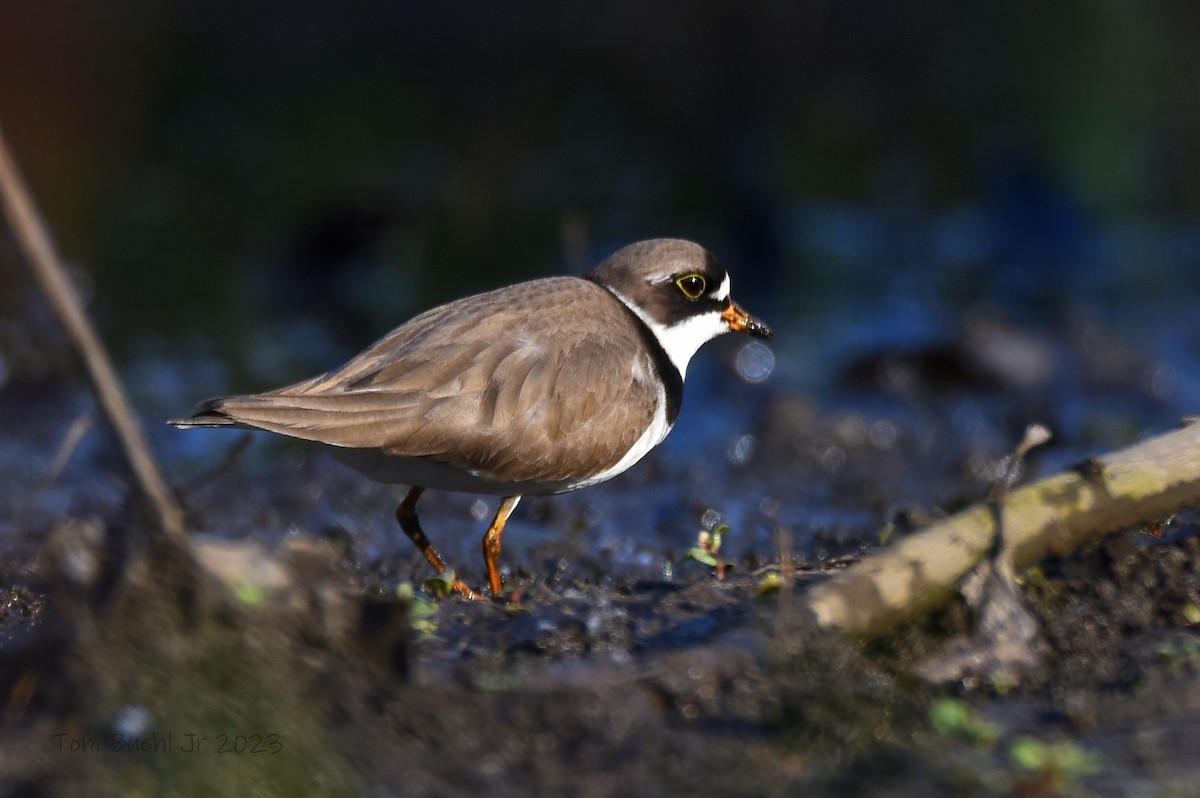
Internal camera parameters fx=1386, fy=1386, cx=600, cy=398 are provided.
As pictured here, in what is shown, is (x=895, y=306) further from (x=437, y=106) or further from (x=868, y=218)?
(x=437, y=106)

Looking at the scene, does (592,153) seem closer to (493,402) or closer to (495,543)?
(495,543)

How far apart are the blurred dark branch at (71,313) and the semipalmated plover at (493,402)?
177cm

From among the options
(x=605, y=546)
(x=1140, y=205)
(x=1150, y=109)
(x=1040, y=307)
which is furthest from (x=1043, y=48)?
(x=605, y=546)

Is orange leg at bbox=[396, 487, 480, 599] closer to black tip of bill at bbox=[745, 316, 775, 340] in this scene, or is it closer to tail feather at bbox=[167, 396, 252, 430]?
tail feather at bbox=[167, 396, 252, 430]

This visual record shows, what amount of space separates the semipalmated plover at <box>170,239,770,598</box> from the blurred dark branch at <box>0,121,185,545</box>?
177 centimetres

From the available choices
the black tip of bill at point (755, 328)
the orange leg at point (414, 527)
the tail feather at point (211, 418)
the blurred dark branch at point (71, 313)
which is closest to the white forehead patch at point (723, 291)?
the black tip of bill at point (755, 328)

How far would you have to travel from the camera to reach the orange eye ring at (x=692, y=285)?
242 inches

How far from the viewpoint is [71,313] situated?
2.60 meters

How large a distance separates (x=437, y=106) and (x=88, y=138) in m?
3.66

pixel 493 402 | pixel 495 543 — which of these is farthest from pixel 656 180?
pixel 493 402

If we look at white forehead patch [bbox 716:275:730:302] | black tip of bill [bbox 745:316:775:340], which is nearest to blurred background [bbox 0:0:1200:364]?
black tip of bill [bbox 745:316:775:340]

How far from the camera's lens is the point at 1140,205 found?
41.3 feet

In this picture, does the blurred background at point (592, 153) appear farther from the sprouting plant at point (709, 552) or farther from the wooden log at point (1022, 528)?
the wooden log at point (1022, 528)

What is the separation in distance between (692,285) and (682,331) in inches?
8.3
